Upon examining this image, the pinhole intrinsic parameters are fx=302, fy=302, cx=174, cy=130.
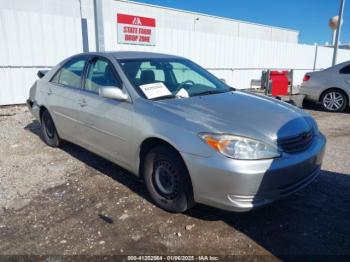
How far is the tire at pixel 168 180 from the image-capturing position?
285 centimetres

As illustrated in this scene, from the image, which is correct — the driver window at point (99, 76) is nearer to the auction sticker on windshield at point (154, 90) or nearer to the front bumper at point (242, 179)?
the auction sticker on windshield at point (154, 90)

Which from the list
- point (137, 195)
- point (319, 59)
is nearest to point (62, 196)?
point (137, 195)

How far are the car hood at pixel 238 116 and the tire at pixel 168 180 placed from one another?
0.36 meters

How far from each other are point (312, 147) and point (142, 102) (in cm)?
179

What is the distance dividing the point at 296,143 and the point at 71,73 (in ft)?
10.9

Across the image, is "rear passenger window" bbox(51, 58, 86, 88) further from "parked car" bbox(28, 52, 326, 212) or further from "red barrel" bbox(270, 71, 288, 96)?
"red barrel" bbox(270, 71, 288, 96)

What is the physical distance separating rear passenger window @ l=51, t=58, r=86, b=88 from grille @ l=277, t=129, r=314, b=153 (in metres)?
2.83

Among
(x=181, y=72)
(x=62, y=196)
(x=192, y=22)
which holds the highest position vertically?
(x=192, y=22)

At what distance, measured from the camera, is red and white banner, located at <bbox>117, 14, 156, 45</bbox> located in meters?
9.73

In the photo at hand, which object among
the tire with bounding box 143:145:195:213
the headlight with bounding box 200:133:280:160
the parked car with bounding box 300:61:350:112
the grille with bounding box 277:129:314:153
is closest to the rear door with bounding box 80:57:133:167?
the tire with bounding box 143:145:195:213

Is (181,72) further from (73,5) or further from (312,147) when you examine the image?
(73,5)

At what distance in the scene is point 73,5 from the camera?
1185 centimetres

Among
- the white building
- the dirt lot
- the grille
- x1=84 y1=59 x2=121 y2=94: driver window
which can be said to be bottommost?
the dirt lot

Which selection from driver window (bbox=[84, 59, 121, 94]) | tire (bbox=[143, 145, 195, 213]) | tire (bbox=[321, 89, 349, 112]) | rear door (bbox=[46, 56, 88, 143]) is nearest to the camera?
tire (bbox=[143, 145, 195, 213])
